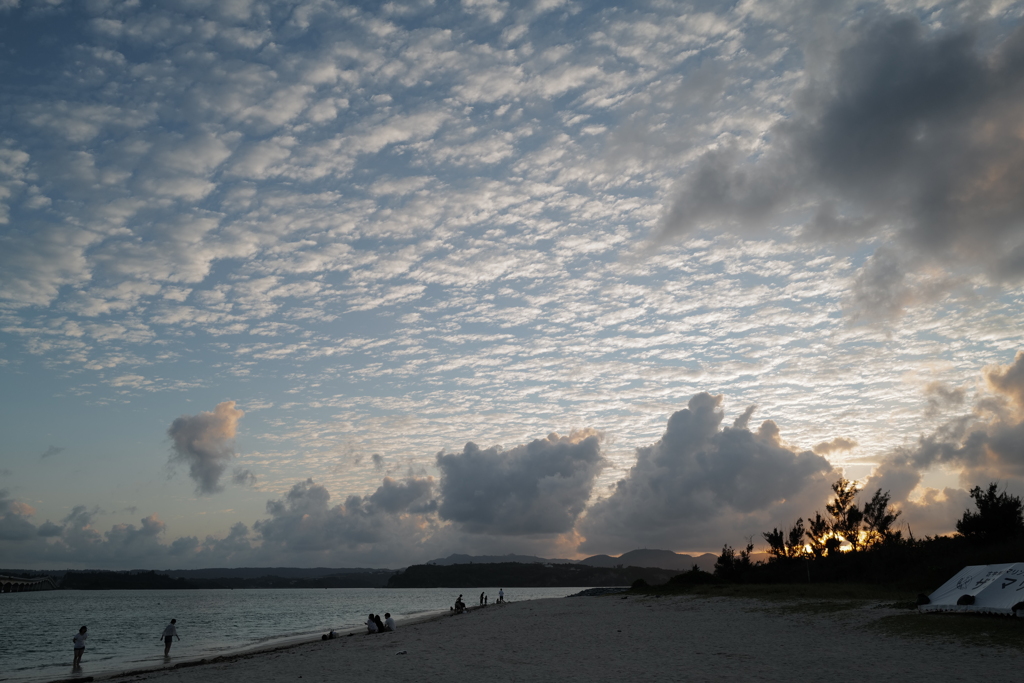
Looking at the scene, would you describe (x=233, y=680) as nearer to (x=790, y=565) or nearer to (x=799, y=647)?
(x=799, y=647)


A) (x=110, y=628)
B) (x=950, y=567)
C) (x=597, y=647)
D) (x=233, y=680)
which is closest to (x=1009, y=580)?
(x=597, y=647)

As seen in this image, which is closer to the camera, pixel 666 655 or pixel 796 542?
pixel 666 655

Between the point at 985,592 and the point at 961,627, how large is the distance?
304cm

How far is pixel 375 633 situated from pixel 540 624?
35.3ft

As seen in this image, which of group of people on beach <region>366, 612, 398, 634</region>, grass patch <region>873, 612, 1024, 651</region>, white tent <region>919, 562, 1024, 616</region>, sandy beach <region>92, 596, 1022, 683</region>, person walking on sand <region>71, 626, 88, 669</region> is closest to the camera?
sandy beach <region>92, 596, 1022, 683</region>

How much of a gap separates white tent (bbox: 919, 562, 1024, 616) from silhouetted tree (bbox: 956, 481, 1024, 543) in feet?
76.0

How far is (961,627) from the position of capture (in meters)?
19.0

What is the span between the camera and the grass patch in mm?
16797

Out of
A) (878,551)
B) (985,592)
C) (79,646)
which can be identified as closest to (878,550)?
(878,551)

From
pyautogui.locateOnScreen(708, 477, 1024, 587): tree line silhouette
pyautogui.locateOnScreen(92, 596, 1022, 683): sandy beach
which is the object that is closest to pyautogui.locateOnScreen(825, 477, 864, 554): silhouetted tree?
pyautogui.locateOnScreen(708, 477, 1024, 587): tree line silhouette

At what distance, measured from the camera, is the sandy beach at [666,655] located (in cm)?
1500

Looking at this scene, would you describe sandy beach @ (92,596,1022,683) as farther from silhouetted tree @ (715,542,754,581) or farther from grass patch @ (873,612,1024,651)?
silhouetted tree @ (715,542,754,581)

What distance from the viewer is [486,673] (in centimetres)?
1738

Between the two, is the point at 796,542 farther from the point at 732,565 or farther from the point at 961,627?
the point at 961,627
